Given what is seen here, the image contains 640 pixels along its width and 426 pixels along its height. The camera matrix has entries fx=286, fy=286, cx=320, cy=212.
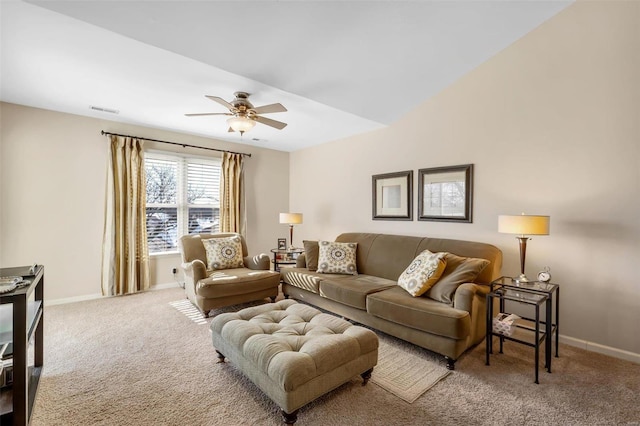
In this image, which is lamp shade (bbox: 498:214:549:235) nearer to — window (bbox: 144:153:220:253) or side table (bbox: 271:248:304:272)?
side table (bbox: 271:248:304:272)

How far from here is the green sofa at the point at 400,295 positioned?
2330 mm

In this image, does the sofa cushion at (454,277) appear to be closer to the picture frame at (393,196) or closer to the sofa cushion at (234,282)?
the picture frame at (393,196)

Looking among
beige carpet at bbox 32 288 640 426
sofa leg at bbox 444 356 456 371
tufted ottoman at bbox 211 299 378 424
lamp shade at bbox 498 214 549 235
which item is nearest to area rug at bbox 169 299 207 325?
beige carpet at bbox 32 288 640 426

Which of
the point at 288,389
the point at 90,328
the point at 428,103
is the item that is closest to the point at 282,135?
the point at 428,103

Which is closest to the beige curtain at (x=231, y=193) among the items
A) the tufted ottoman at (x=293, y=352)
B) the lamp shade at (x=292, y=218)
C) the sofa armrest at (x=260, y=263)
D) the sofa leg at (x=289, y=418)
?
the lamp shade at (x=292, y=218)

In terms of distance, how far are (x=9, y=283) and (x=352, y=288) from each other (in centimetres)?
259

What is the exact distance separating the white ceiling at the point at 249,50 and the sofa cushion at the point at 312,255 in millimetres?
1837

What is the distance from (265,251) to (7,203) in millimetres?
3692

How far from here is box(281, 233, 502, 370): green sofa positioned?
91.7 inches

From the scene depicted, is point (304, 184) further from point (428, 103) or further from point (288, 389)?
point (288, 389)

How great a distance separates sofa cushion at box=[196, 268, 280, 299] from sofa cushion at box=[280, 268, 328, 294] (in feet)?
0.45

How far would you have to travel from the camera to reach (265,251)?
5.85 m

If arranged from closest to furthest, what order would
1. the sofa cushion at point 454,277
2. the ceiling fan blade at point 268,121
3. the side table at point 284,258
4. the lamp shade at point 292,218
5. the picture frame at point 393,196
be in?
the sofa cushion at point 454,277 → the ceiling fan blade at point 268,121 → the picture frame at point 393,196 → the side table at point 284,258 → the lamp shade at point 292,218

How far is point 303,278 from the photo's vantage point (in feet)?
12.0
